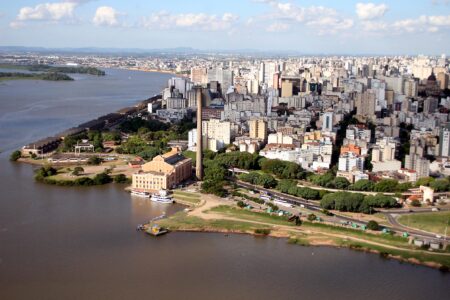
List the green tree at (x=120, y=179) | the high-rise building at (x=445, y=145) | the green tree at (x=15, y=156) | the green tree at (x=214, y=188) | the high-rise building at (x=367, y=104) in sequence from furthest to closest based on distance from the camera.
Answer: the high-rise building at (x=367, y=104) → the high-rise building at (x=445, y=145) → the green tree at (x=15, y=156) → the green tree at (x=120, y=179) → the green tree at (x=214, y=188)

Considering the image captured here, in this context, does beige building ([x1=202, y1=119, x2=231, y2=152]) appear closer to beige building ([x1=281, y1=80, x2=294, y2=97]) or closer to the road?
the road

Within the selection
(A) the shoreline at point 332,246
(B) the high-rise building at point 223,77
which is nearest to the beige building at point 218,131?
(A) the shoreline at point 332,246

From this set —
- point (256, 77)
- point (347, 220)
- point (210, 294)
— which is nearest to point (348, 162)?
point (347, 220)

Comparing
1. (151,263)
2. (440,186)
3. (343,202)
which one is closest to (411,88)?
(440,186)

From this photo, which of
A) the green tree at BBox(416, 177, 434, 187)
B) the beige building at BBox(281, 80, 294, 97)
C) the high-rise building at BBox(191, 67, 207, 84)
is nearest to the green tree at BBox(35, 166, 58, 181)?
the green tree at BBox(416, 177, 434, 187)

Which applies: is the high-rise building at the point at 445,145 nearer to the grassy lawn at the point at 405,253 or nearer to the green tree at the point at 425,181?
the green tree at the point at 425,181

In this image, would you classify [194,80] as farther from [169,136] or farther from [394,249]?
[394,249]
